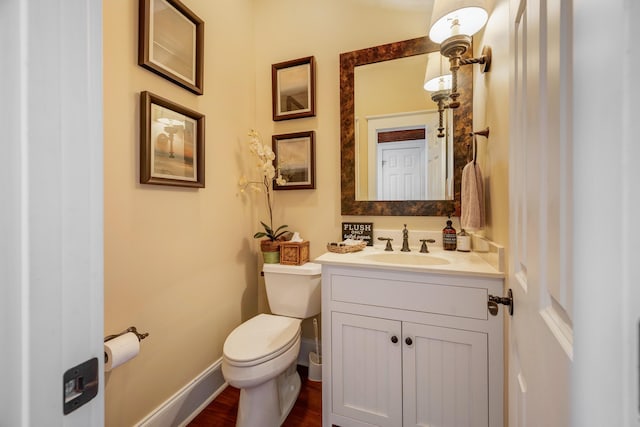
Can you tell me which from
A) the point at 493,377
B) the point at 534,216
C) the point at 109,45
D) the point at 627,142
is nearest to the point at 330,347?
the point at 493,377

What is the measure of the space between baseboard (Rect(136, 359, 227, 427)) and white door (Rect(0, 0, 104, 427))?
3.87 ft

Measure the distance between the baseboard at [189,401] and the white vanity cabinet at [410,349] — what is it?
734 mm

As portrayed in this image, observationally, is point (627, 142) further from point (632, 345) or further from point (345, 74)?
point (345, 74)

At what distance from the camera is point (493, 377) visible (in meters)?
1.06

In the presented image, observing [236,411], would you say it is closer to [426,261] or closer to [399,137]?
[426,261]

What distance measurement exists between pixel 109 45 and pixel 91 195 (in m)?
1.08

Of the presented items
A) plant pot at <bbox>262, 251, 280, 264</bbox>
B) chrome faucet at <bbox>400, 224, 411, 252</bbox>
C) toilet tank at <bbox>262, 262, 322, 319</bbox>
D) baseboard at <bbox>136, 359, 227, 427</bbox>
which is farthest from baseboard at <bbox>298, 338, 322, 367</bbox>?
chrome faucet at <bbox>400, 224, 411, 252</bbox>

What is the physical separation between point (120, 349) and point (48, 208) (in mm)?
965

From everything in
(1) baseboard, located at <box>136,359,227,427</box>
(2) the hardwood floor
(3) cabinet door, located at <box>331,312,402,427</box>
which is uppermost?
(3) cabinet door, located at <box>331,312,402,427</box>

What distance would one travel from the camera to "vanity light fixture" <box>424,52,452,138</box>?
5.05ft

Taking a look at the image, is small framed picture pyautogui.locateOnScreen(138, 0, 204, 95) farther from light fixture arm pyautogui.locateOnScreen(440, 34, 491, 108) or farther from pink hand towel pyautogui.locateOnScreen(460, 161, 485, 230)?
pink hand towel pyautogui.locateOnScreen(460, 161, 485, 230)

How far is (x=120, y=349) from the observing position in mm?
1016

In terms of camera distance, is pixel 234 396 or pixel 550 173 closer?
pixel 550 173

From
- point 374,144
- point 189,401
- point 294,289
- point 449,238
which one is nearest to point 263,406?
point 189,401
